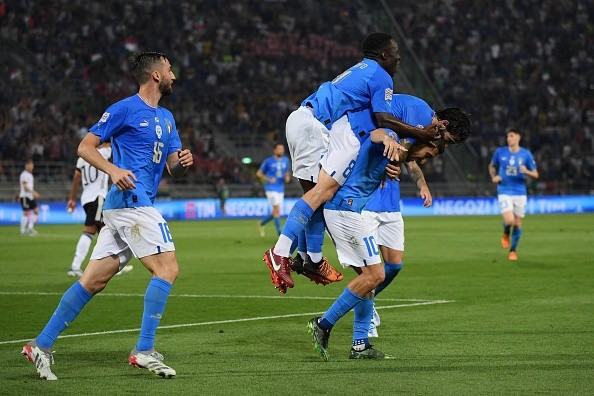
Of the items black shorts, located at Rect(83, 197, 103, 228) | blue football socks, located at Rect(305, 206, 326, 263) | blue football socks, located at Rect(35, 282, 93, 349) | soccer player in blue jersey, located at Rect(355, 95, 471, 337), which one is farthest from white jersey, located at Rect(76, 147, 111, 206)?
blue football socks, located at Rect(35, 282, 93, 349)

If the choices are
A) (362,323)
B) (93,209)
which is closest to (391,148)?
(362,323)

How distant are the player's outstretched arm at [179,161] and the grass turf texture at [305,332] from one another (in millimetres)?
1579

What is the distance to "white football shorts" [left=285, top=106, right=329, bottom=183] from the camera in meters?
9.95

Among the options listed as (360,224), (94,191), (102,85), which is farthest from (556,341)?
(102,85)

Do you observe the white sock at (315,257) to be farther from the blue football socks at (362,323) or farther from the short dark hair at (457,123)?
the short dark hair at (457,123)

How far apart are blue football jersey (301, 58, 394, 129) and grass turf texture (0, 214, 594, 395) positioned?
6.95 ft

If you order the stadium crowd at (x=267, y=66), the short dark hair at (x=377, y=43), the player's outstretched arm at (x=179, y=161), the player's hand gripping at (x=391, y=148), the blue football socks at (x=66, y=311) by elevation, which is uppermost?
the stadium crowd at (x=267, y=66)

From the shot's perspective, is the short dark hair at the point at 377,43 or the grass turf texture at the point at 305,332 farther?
the short dark hair at the point at 377,43

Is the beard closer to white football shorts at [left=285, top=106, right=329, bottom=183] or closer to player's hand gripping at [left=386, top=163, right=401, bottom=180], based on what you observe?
white football shorts at [left=285, top=106, right=329, bottom=183]

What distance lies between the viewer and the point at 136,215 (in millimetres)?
8148

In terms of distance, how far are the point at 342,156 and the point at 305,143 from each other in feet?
4.03

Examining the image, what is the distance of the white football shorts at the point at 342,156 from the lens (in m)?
8.88

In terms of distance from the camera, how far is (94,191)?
17484 mm

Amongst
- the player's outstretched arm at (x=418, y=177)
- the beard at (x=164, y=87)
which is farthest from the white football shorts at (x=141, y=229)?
the player's outstretched arm at (x=418, y=177)
